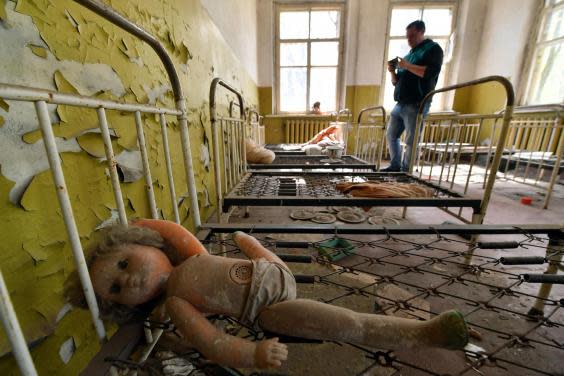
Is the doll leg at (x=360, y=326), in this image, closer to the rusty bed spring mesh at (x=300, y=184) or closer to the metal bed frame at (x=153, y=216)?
the metal bed frame at (x=153, y=216)

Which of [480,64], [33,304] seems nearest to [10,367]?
[33,304]

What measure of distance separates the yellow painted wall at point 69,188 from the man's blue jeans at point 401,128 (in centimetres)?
233

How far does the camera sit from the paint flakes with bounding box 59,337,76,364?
2.01ft

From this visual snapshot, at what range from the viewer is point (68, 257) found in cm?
63

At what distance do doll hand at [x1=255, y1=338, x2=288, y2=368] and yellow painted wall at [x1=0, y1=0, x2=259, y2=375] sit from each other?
1.67ft

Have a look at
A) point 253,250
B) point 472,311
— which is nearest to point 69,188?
point 253,250

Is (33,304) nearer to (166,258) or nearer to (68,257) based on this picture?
(68,257)

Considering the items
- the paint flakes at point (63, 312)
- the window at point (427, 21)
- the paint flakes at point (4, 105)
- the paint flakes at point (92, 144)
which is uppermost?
the window at point (427, 21)

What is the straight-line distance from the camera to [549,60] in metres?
3.97

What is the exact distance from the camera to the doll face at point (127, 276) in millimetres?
487

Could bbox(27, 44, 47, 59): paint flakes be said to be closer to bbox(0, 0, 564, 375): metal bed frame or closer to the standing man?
bbox(0, 0, 564, 375): metal bed frame

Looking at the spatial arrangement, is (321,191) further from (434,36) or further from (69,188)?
(434,36)

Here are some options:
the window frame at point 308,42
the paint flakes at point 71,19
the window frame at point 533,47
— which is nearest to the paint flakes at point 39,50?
the paint flakes at point 71,19

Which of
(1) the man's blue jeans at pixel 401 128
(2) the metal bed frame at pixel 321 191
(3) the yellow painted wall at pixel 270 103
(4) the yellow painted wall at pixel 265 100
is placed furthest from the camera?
(4) the yellow painted wall at pixel 265 100
